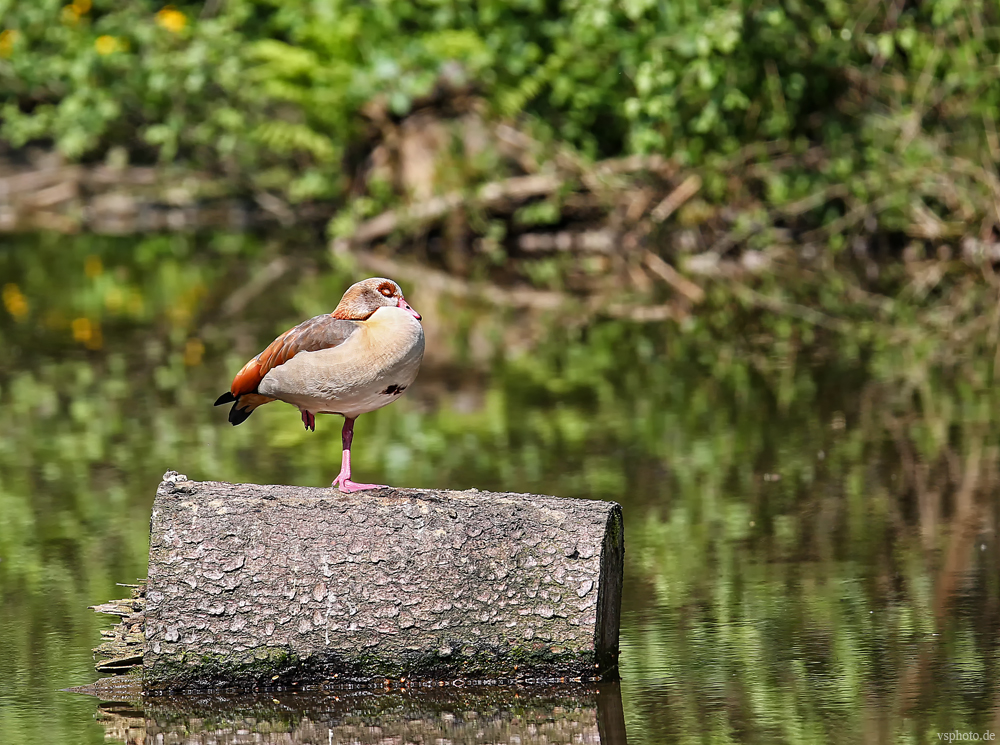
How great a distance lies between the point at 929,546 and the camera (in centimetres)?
664

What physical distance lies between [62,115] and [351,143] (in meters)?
5.42

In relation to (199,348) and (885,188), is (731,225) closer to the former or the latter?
(885,188)

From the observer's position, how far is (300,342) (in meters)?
5.07

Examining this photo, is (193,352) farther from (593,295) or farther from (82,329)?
(593,295)

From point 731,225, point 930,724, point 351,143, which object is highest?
point 351,143

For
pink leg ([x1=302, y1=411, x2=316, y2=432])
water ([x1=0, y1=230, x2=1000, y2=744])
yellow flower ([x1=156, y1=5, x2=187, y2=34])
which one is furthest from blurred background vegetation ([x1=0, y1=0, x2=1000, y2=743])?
pink leg ([x1=302, y1=411, x2=316, y2=432])

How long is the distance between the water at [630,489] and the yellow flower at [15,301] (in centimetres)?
14

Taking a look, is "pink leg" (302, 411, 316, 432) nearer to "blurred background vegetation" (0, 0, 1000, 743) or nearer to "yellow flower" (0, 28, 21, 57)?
"blurred background vegetation" (0, 0, 1000, 743)

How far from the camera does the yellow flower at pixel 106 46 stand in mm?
23562

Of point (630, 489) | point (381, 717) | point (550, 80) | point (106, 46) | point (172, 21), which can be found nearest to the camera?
point (381, 717)

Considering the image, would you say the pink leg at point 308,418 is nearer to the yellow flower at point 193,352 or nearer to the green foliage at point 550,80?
the yellow flower at point 193,352

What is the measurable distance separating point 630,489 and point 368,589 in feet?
10.3

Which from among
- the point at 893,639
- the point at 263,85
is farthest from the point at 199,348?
the point at 263,85

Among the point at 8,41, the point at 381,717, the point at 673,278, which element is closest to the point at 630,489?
the point at 381,717
